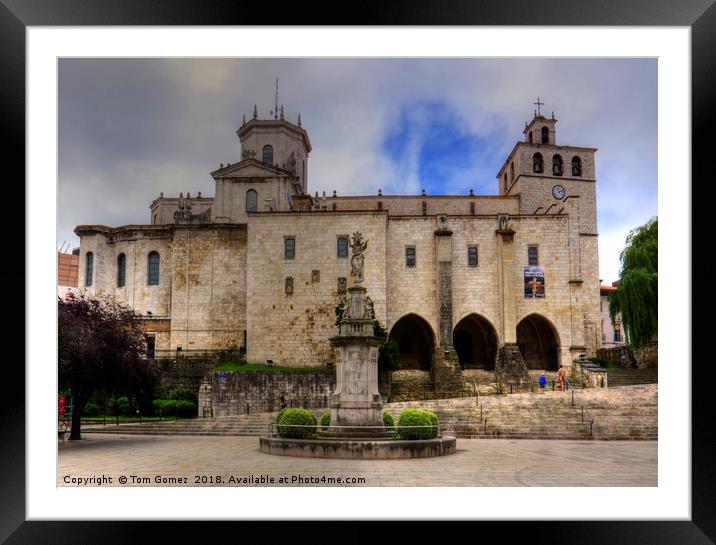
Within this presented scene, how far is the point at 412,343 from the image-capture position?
42.3 m

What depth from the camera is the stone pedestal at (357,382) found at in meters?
16.9

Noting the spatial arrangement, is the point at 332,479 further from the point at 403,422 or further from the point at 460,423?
the point at 460,423

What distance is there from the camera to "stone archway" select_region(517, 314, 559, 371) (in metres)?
40.4

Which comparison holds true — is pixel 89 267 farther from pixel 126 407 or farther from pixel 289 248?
pixel 289 248

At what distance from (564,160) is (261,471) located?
39927 millimetres

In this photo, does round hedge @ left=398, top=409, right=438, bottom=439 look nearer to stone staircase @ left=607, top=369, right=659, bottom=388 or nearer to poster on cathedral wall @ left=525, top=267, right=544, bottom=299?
stone staircase @ left=607, top=369, right=659, bottom=388

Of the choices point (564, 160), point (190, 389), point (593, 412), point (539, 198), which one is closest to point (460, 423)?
point (593, 412)

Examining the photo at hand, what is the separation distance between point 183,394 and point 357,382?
19.6 meters

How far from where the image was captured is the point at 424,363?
41688mm

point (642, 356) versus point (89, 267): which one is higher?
point (89, 267)

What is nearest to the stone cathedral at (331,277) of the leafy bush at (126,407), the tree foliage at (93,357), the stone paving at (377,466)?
the leafy bush at (126,407)
